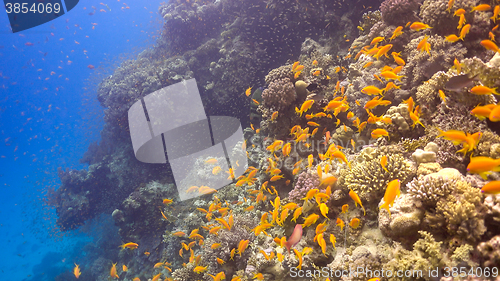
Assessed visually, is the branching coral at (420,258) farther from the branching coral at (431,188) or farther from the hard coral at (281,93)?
the hard coral at (281,93)

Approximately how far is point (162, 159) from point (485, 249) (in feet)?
40.4

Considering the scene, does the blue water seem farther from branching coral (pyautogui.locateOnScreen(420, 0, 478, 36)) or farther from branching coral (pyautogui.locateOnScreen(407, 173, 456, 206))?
branching coral (pyautogui.locateOnScreen(407, 173, 456, 206))

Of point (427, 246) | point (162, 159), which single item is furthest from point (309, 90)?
point (162, 159)

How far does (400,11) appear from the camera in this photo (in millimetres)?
6336

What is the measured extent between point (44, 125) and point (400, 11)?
104009 mm

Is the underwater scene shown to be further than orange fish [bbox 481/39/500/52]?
No

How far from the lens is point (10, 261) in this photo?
33.7 meters

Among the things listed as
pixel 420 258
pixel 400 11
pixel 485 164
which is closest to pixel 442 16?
pixel 400 11

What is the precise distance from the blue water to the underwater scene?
3.12 meters

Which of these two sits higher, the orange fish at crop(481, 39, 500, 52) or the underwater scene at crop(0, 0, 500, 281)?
the orange fish at crop(481, 39, 500, 52)

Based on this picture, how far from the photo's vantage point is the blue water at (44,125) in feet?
69.3

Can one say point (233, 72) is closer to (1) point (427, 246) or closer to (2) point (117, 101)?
(2) point (117, 101)

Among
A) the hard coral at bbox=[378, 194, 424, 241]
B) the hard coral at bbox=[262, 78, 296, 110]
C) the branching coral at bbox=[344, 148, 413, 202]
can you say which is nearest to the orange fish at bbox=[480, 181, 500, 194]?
the hard coral at bbox=[378, 194, 424, 241]

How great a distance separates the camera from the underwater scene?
3109 mm
